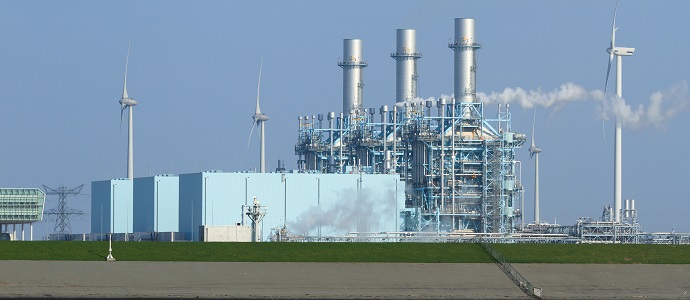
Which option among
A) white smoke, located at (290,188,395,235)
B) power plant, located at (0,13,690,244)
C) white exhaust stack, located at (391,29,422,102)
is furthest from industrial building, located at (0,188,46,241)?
white exhaust stack, located at (391,29,422,102)

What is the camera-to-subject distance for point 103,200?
5600 inches

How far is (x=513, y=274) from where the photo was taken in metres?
72.6

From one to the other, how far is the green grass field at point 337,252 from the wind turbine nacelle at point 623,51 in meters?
50.4

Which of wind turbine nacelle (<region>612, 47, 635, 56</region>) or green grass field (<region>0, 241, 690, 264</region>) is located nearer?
green grass field (<region>0, 241, 690, 264</region>)

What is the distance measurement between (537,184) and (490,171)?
42.3 feet

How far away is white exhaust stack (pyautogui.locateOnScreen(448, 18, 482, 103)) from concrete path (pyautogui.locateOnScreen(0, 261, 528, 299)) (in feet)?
215

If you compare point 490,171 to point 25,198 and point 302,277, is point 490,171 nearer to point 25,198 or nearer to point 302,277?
point 25,198

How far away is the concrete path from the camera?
64125 mm

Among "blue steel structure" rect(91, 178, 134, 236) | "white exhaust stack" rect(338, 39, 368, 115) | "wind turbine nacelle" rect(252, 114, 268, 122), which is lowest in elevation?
"blue steel structure" rect(91, 178, 134, 236)

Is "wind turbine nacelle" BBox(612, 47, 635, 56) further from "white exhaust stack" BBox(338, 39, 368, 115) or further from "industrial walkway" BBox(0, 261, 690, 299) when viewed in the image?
"industrial walkway" BBox(0, 261, 690, 299)

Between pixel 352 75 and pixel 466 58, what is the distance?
20.3 metres

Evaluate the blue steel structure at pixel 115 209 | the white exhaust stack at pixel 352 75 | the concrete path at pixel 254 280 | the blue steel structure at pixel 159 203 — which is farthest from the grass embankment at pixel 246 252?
the white exhaust stack at pixel 352 75

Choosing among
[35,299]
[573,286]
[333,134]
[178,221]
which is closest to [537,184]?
[333,134]

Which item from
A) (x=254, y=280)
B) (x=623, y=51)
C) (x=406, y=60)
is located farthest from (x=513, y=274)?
(x=406, y=60)
